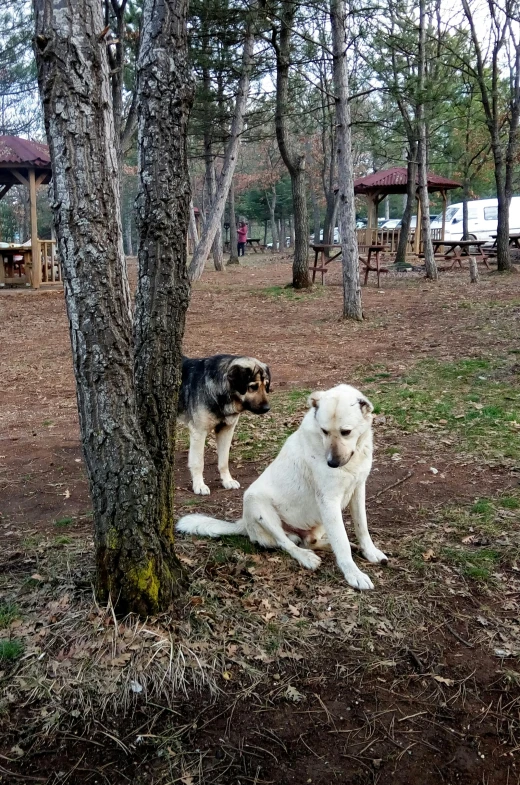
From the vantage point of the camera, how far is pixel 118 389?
2850mm

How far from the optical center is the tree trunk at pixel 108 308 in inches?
103

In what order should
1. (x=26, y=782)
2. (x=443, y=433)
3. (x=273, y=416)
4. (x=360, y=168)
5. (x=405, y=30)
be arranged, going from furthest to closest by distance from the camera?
1. (x=360, y=168)
2. (x=405, y=30)
3. (x=273, y=416)
4. (x=443, y=433)
5. (x=26, y=782)

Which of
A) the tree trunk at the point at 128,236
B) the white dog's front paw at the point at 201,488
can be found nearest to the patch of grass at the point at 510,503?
the white dog's front paw at the point at 201,488

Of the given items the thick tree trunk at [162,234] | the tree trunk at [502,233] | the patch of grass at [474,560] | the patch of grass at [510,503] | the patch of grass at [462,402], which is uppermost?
the tree trunk at [502,233]

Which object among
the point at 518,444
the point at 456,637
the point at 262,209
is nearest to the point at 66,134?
the point at 456,637

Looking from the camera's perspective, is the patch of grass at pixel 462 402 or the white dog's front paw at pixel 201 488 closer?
the white dog's front paw at pixel 201 488

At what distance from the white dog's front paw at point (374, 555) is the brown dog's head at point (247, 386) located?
1.74 meters

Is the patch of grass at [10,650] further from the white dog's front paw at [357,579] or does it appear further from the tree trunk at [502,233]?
the tree trunk at [502,233]

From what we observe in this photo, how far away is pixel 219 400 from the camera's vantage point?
5.35 m

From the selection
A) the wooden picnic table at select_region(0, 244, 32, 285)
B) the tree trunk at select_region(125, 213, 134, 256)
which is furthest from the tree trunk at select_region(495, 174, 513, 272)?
the tree trunk at select_region(125, 213, 134, 256)

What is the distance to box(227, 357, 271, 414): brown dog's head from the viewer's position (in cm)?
528

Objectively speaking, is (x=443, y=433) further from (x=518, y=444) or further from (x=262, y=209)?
(x=262, y=209)

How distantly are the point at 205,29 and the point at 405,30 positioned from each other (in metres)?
4.27

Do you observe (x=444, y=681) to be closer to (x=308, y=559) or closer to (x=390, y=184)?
(x=308, y=559)
